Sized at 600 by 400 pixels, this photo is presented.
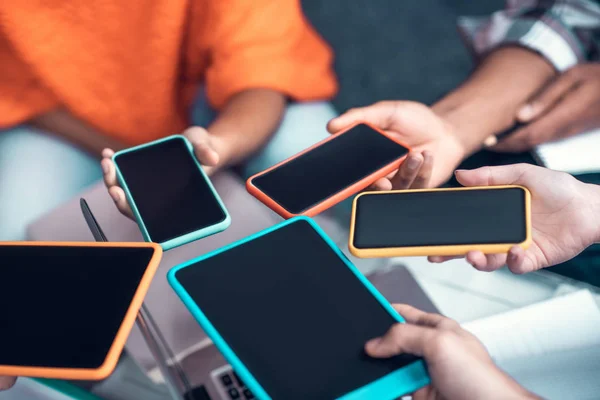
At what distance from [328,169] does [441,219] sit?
136mm

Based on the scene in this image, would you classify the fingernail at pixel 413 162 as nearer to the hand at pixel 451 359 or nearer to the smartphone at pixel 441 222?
the smartphone at pixel 441 222

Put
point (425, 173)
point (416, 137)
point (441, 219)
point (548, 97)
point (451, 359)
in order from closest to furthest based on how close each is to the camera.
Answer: point (451, 359)
point (441, 219)
point (425, 173)
point (416, 137)
point (548, 97)

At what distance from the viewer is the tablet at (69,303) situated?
375mm

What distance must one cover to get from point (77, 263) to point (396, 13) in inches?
47.5

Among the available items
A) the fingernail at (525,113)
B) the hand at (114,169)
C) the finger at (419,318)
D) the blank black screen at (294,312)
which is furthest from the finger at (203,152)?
the fingernail at (525,113)

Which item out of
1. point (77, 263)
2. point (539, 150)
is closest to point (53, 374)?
point (77, 263)

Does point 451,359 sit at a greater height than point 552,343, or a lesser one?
greater

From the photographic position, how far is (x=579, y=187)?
553 millimetres

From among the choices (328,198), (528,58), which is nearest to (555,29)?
(528,58)

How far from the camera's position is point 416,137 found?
68 centimetres

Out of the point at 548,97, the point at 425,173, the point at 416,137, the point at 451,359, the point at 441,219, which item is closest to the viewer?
the point at 451,359

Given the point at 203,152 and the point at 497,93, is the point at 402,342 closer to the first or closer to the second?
the point at 203,152

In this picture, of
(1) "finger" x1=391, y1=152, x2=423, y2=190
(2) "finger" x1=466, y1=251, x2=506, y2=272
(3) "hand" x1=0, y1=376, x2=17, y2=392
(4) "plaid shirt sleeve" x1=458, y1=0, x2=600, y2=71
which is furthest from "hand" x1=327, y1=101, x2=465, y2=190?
(3) "hand" x1=0, y1=376, x2=17, y2=392

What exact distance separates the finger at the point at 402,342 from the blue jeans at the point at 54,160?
0.34 metres
